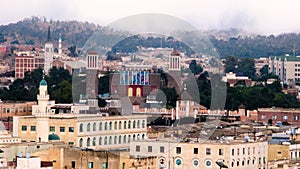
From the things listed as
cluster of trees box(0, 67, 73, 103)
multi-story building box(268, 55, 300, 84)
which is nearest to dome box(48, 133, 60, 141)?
cluster of trees box(0, 67, 73, 103)

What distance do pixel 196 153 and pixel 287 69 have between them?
62657 mm

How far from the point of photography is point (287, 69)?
93.4 meters

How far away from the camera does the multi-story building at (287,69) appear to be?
92.2 meters

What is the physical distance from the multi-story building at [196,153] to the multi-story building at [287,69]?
189 feet

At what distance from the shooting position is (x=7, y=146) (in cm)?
3052

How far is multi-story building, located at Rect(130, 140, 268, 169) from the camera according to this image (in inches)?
1227

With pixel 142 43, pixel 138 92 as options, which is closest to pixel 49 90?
pixel 142 43

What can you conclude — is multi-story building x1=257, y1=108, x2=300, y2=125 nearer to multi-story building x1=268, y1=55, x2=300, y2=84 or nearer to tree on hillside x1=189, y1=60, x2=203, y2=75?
tree on hillside x1=189, y1=60, x2=203, y2=75

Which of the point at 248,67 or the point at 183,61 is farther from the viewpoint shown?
the point at 248,67

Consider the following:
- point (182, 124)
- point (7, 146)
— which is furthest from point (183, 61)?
point (7, 146)

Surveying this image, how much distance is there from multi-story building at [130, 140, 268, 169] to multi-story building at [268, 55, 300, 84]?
57.5 metres

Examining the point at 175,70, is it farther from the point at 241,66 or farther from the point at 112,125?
the point at 241,66

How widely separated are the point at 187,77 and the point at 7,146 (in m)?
20.8

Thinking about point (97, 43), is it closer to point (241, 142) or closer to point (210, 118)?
point (210, 118)
